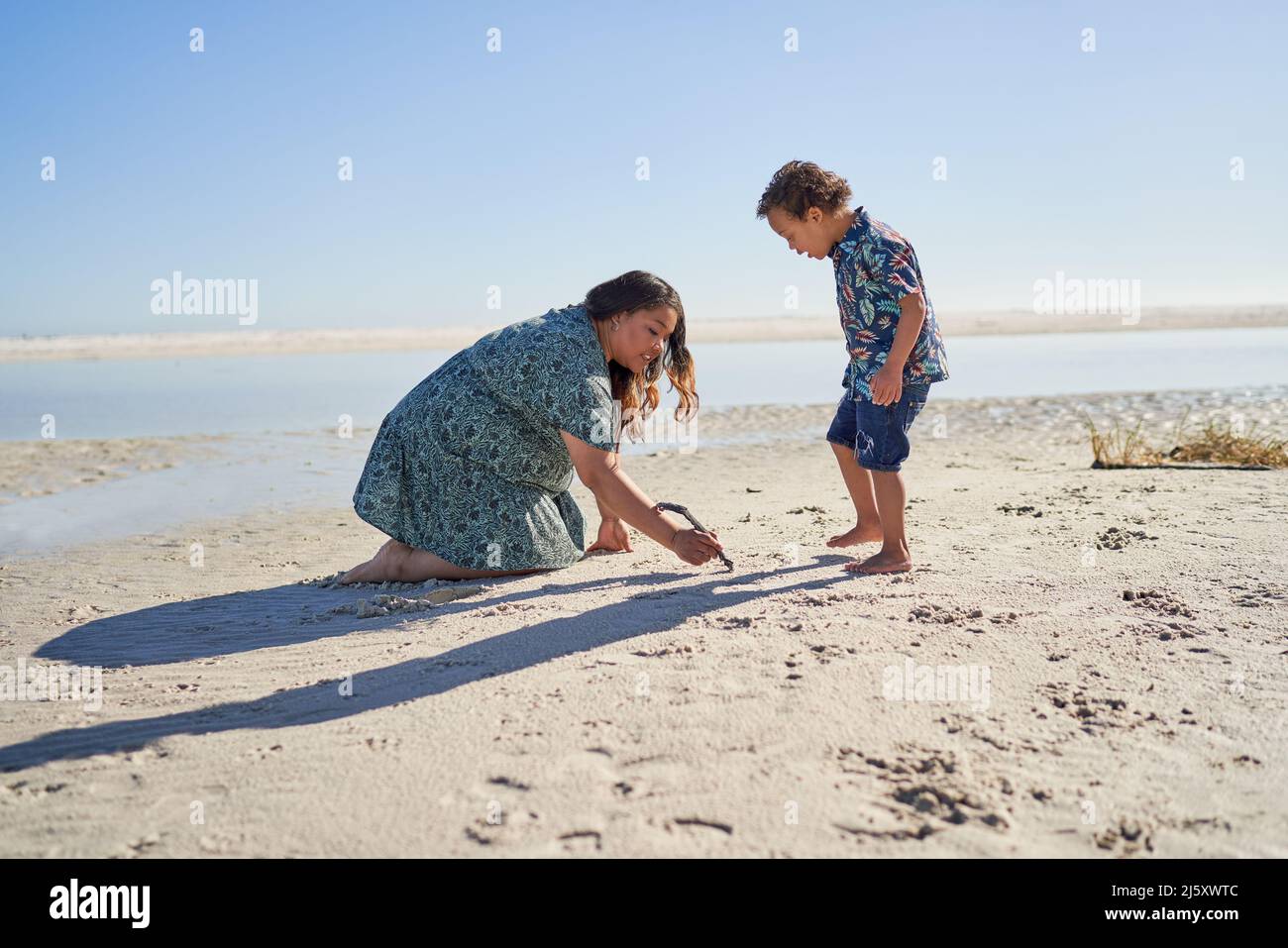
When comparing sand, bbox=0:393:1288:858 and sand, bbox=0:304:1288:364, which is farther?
sand, bbox=0:304:1288:364

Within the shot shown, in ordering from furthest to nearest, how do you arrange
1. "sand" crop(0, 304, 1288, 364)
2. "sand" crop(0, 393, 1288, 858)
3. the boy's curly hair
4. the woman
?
"sand" crop(0, 304, 1288, 364), the boy's curly hair, the woman, "sand" crop(0, 393, 1288, 858)

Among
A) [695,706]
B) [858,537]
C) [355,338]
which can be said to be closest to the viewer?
[695,706]

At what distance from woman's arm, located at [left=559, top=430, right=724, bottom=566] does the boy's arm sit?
0.99m

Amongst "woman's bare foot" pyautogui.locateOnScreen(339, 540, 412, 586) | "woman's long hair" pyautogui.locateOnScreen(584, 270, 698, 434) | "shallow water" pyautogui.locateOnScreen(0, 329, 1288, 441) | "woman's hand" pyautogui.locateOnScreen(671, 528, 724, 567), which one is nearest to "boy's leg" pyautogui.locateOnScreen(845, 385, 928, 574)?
"woman's long hair" pyautogui.locateOnScreen(584, 270, 698, 434)

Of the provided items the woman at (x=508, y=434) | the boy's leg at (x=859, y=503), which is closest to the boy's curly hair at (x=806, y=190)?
the woman at (x=508, y=434)

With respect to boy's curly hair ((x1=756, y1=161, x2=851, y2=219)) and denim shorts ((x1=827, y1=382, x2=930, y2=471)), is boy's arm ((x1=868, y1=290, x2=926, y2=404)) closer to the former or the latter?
denim shorts ((x1=827, y1=382, x2=930, y2=471))

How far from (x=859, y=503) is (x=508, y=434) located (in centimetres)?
165

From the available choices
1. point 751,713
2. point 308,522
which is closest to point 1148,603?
point 751,713

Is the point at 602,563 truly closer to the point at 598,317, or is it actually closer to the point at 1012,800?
the point at 598,317

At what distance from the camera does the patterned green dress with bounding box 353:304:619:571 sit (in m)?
3.89

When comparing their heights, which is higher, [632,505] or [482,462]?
[482,462]

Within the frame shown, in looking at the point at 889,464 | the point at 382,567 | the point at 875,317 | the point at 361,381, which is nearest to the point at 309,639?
the point at 382,567

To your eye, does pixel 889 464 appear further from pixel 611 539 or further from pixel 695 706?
pixel 695 706

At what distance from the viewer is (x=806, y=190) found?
158 inches
